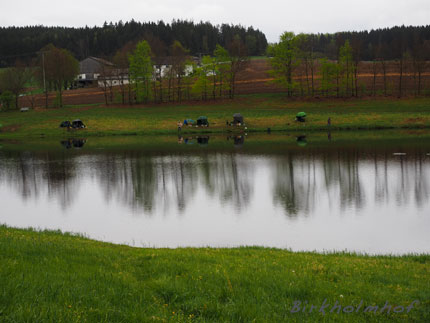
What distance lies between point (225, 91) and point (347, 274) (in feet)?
299

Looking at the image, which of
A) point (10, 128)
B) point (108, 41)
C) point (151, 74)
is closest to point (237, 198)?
point (10, 128)

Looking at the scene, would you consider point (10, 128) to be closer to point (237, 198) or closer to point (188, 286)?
point (237, 198)

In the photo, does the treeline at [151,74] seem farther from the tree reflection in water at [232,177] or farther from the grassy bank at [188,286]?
the grassy bank at [188,286]

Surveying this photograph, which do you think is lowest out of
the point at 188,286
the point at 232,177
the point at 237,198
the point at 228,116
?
the point at 237,198

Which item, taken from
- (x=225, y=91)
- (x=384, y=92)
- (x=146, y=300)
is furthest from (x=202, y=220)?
(x=225, y=91)

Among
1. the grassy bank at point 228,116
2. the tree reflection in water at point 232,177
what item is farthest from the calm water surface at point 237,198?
the grassy bank at point 228,116

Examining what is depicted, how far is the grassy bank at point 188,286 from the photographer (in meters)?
6.73

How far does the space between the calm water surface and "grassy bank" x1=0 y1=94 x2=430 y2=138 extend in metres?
22.9

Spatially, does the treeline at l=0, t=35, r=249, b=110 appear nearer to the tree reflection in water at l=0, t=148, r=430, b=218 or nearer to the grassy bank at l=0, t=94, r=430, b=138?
the grassy bank at l=0, t=94, r=430, b=138

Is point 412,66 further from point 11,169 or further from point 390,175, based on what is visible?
point 11,169

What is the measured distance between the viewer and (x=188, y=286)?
8.32 m

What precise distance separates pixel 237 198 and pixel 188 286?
15.3 m

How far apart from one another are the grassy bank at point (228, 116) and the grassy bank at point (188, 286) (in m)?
53.9

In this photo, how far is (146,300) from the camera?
7.47 m
